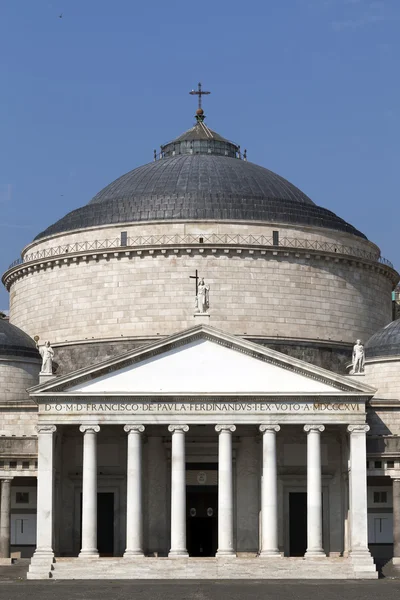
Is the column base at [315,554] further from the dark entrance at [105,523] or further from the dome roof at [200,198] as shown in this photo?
the dome roof at [200,198]

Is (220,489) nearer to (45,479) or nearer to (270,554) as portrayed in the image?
(270,554)

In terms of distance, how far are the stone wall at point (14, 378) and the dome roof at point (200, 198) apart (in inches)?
411

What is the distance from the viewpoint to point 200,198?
81750 millimetres

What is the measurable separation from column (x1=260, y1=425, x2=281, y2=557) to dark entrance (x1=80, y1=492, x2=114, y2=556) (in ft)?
28.2

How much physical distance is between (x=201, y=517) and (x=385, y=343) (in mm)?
13819

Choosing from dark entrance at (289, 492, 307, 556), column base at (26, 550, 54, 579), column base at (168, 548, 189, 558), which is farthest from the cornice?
column base at (26, 550, 54, 579)

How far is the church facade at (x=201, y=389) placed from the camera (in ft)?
218

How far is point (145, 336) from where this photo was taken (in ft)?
257

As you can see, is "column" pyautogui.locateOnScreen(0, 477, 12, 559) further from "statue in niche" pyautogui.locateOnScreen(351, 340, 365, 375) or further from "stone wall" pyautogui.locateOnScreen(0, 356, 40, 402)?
"statue in niche" pyautogui.locateOnScreen(351, 340, 365, 375)

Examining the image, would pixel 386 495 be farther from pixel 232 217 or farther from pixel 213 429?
pixel 232 217

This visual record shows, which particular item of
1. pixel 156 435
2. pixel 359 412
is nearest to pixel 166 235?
pixel 156 435

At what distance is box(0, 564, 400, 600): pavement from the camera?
5294 cm

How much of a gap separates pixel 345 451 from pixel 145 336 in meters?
14.3

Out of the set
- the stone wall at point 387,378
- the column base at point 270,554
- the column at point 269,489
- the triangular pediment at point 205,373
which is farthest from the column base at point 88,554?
the stone wall at point 387,378
